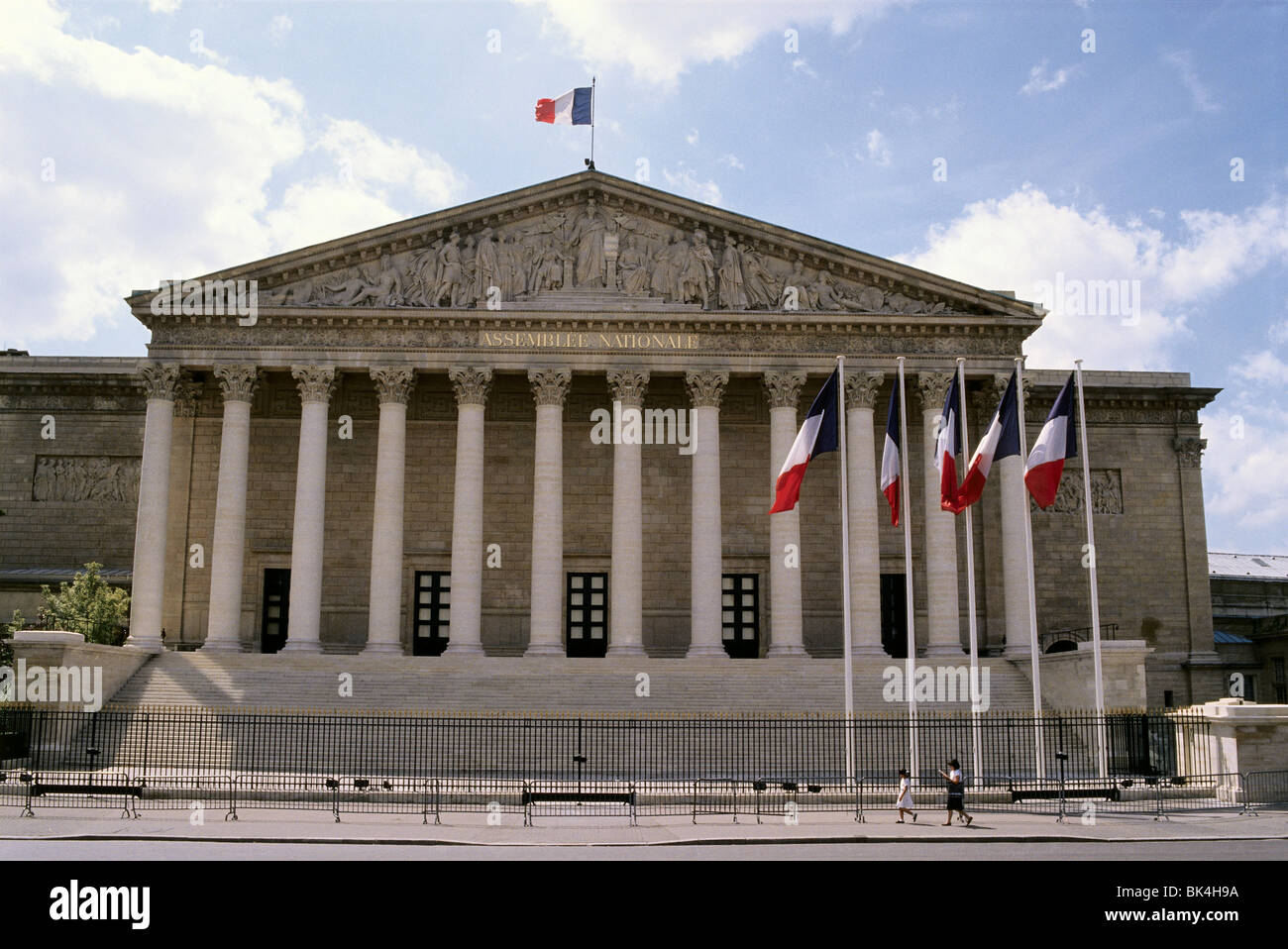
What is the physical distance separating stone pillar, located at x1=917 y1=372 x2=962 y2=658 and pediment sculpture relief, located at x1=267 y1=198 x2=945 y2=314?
2884mm

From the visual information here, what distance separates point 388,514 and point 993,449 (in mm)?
19704

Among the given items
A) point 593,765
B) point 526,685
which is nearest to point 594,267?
point 526,685

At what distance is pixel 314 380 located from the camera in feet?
130

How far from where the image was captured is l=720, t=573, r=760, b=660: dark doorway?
4306 centimetres

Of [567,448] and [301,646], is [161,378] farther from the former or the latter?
[567,448]

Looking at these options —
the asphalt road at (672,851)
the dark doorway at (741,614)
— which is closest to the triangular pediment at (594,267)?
the dark doorway at (741,614)

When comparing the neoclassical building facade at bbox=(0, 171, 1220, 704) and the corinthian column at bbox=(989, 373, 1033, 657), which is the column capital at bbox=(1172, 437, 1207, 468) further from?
the corinthian column at bbox=(989, 373, 1033, 657)

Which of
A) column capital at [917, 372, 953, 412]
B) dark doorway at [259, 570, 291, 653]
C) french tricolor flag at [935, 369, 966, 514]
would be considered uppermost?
column capital at [917, 372, 953, 412]

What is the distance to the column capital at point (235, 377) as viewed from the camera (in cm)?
3969

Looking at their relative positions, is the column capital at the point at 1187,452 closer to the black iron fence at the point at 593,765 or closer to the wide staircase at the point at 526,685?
the wide staircase at the point at 526,685

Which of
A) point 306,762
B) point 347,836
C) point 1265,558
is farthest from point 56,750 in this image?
point 1265,558

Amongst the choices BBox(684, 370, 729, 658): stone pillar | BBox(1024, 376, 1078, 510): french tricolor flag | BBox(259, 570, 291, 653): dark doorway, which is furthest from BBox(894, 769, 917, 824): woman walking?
BBox(259, 570, 291, 653): dark doorway
